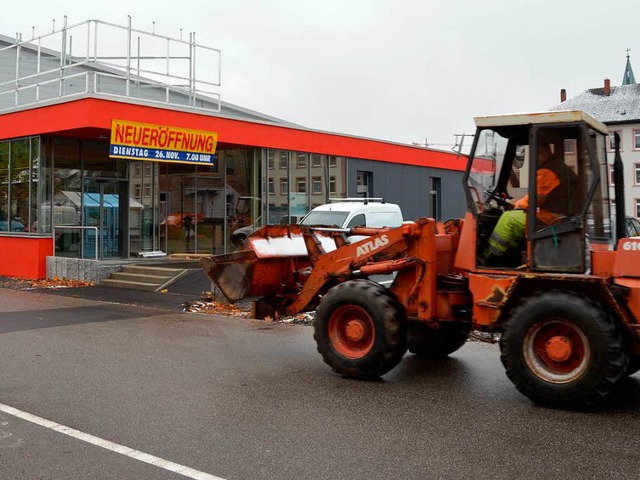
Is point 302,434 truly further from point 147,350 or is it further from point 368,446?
point 147,350

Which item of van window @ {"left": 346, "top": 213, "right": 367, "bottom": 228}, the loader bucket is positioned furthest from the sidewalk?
the loader bucket

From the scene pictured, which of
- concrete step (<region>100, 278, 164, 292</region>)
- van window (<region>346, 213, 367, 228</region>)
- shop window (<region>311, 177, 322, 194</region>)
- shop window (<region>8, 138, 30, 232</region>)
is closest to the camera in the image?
concrete step (<region>100, 278, 164, 292</region>)

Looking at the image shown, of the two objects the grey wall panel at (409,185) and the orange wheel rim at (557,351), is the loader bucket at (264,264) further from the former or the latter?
the grey wall panel at (409,185)

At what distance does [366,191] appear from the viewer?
86.2 feet

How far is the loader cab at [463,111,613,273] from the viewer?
6520 millimetres

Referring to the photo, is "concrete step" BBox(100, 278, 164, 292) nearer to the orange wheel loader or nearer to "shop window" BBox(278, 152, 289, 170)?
"shop window" BBox(278, 152, 289, 170)

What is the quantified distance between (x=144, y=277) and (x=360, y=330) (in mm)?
10661

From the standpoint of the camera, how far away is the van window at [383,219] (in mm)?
18500

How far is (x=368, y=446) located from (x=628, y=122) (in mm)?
69514

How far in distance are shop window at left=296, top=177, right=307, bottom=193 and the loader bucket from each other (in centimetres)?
1426

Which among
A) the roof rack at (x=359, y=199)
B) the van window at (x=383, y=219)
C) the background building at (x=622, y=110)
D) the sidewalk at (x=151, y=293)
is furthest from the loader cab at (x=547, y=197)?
the background building at (x=622, y=110)

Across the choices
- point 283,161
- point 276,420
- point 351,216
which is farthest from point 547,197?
point 283,161

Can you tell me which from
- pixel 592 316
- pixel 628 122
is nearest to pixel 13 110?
pixel 592 316

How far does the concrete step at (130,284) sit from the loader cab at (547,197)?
10653 millimetres
